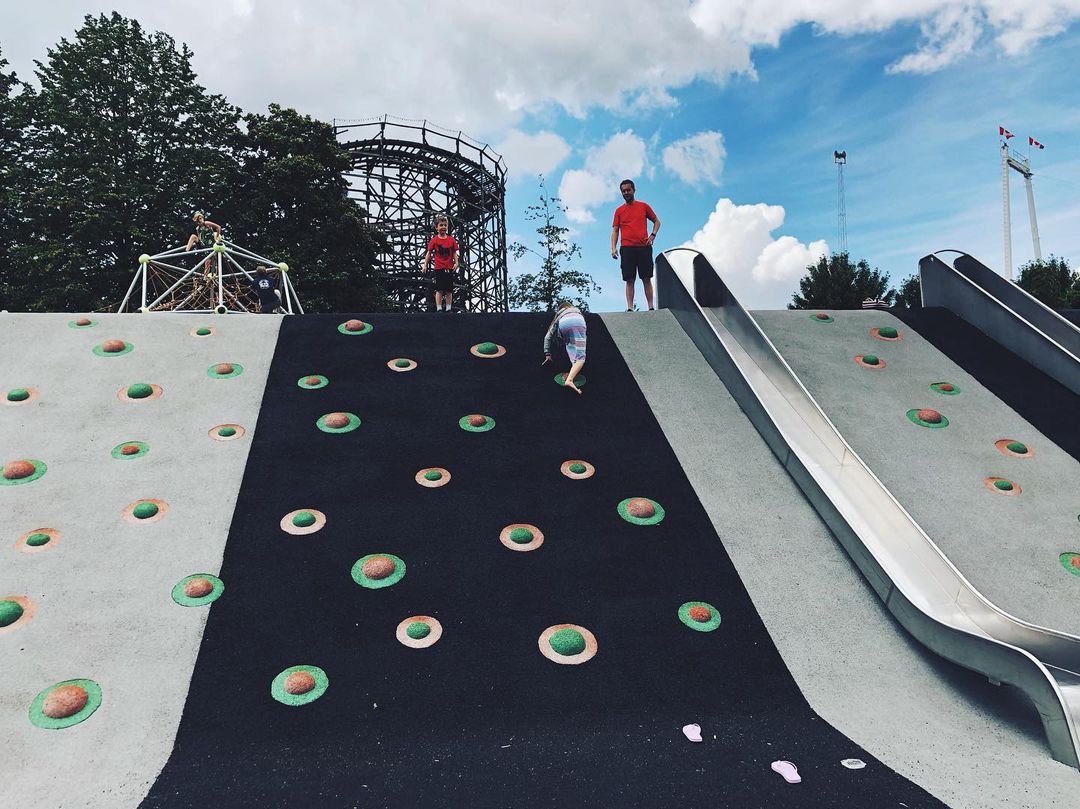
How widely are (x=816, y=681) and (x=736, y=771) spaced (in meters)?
1.07

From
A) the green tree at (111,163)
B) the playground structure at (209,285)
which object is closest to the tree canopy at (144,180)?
the green tree at (111,163)

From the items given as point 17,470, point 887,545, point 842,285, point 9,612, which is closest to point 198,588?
point 9,612

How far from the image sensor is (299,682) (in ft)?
12.3

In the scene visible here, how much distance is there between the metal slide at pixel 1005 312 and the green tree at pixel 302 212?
765 inches

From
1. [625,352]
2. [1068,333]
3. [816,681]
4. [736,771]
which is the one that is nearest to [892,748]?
[816,681]

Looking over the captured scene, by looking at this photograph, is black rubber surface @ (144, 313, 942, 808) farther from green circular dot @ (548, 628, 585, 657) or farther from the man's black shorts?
the man's black shorts

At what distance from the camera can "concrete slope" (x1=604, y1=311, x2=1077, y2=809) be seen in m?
3.32

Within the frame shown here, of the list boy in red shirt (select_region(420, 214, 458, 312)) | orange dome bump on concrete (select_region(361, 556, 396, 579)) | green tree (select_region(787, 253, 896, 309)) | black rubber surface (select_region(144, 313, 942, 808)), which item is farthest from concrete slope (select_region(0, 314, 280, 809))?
green tree (select_region(787, 253, 896, 309))

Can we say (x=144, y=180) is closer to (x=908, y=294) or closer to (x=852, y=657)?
(x=852, y=657)

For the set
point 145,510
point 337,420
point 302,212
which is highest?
point 302,212

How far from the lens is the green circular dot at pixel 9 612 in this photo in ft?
13.2

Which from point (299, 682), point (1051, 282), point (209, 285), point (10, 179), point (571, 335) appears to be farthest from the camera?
point (1051, 282)

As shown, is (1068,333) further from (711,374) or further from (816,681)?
(816,681)

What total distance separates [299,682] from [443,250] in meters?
7.65
